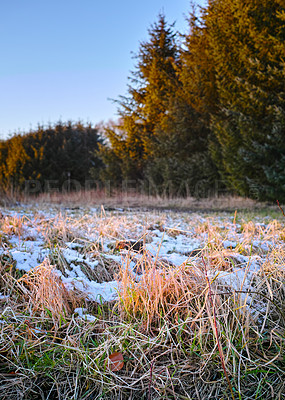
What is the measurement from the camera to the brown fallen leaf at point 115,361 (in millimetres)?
1223

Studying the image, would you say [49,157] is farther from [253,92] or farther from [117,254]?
[117,254]

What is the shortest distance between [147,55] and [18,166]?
22.2 ft

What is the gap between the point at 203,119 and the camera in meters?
9.88

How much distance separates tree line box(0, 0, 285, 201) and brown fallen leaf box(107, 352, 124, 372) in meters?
6.36

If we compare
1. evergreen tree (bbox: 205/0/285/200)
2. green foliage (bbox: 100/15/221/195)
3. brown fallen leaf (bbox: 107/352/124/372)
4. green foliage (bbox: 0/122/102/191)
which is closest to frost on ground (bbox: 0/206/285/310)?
brown fallen leaf (bbox: 107/352/124/372)

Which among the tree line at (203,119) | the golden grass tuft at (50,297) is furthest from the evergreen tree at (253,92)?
the golden grass tuft at (50,297)

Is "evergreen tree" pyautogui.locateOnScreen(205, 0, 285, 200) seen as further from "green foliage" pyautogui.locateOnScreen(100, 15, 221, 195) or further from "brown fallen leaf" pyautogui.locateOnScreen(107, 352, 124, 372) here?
"brown fallen leaf" pyautogui.locateOnScreen(107, 352, 124, 372)

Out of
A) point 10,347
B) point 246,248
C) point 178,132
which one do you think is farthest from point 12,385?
point 178,132

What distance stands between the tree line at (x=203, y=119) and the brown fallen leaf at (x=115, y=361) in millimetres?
6361

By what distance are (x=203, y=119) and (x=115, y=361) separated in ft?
31.2

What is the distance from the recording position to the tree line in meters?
7.20

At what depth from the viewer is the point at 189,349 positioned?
1.31m

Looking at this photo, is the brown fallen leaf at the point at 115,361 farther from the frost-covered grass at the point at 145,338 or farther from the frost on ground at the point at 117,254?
the frost on ground at the point at 117,254

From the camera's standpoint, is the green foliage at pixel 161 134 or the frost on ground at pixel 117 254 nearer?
the frost on ground at pixel 117 254
